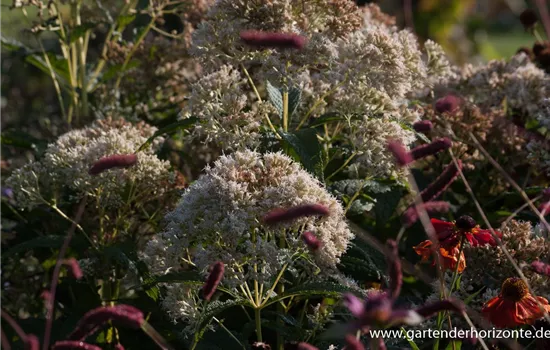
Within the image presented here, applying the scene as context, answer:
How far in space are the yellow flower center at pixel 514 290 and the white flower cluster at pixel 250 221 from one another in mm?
445

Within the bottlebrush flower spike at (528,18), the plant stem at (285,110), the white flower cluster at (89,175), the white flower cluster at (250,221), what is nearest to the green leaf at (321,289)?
the white flower cluster at (250,221)

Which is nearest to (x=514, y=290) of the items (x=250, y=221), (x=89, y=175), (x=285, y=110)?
(x=250, y=221)

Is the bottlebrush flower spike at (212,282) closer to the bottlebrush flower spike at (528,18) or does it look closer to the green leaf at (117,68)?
the green leaf at (117,68)

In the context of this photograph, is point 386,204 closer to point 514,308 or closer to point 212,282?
point 514,308

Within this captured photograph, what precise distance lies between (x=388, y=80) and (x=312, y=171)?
45 centimetres

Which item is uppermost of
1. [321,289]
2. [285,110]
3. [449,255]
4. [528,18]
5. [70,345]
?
[528,18]

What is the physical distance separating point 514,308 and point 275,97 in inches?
41.3

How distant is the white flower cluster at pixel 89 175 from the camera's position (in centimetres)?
296

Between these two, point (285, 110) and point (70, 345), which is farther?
point (285, 110)

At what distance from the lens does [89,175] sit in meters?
2.91

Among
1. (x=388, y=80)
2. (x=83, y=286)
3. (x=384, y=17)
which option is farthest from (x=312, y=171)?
(x=384, y=17)

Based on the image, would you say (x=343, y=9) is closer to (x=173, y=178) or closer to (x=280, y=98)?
(x=280, y=98)

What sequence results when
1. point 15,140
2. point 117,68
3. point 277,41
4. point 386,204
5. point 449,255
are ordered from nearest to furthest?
point 277,41 < point 449,255 < point 386,204 < point 15,140 < point 117,68

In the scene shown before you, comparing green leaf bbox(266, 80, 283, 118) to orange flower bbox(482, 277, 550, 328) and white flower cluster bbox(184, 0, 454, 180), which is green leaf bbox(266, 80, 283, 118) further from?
orange flower bbox(482, 277, 550, 328)
